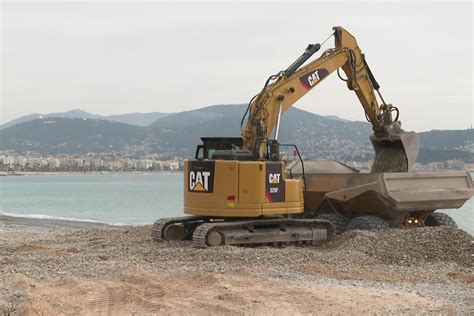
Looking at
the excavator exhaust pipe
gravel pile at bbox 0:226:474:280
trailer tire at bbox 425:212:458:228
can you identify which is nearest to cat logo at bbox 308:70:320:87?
the excavator exhaust pipe

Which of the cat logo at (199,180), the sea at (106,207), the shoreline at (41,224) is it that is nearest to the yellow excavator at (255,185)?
the cat logo at (199,180)

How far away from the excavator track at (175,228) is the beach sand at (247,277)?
0.93 feet

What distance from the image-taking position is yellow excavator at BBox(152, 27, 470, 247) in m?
13.6

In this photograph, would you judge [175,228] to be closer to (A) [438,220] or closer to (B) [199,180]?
(B) [199,180]

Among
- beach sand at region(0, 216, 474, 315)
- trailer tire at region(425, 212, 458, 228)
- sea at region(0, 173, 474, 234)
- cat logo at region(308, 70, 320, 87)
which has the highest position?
cat logo at region(308, 70, 320, 87)

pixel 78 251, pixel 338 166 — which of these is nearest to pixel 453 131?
pixel 338 166

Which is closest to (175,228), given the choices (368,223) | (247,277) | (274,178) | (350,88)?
(274,178)

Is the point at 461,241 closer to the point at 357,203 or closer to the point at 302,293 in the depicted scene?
the point at 357,203

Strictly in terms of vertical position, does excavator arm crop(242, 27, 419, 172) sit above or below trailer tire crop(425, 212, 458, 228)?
above

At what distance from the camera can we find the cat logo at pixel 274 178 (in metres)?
13.7

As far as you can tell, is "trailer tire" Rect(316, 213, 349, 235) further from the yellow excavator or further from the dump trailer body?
the yellow excavator

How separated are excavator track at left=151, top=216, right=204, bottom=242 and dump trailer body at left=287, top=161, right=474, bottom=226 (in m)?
2.32

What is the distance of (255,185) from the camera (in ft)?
44.5

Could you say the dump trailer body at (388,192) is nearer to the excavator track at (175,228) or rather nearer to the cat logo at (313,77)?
the cat logo at (313,77)
